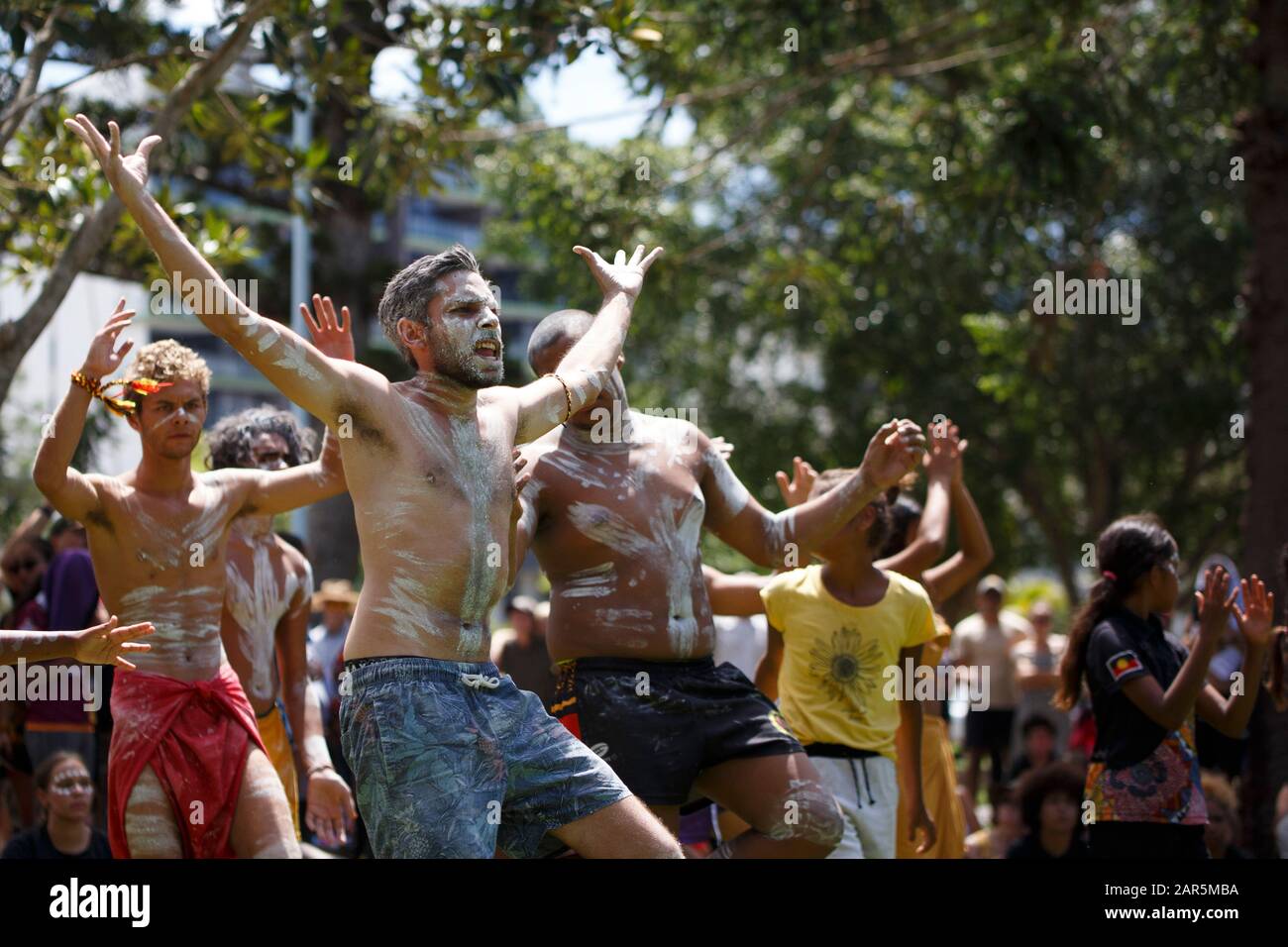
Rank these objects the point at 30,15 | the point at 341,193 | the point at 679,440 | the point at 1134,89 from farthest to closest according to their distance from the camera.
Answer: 1. the point at 341,193
2. the point at 1134,89
3. the point at 30,15
4. the point at 679,440

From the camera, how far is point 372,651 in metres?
3.95

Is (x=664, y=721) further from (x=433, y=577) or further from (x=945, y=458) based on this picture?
(x=945, y=458)

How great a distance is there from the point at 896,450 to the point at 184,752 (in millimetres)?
2283

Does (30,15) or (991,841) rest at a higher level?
(30,15)

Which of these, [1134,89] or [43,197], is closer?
[43,197]

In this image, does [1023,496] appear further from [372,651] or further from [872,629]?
[372,651]

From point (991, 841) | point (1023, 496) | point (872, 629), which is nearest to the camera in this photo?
point (872, 629)

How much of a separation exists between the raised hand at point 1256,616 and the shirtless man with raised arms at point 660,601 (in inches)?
55.5

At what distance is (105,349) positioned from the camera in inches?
177

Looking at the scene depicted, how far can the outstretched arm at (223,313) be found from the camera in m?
3.70

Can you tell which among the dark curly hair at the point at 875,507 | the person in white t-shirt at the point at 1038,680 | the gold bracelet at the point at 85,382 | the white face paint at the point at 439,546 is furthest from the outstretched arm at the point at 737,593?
the person in white t-shirt at the point at 1038,680
